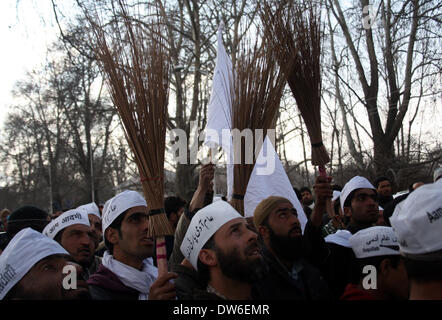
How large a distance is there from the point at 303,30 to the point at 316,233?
54.5 inches

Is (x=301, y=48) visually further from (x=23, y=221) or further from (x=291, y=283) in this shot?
(x=23, y=221)

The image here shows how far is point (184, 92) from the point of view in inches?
636

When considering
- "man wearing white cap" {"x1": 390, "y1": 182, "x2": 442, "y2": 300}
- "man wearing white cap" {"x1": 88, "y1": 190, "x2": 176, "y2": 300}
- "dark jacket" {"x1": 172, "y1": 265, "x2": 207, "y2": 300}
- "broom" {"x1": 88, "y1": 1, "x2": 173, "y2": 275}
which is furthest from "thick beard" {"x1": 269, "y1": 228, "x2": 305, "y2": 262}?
"man wearing white cap" {"x1": 390, "y1": 182, "x2": 442, "y2": 300}

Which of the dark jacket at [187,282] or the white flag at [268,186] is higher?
the white flag at [268,186]

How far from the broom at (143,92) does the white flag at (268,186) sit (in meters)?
1.88

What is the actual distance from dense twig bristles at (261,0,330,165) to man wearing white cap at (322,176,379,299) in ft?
2.52

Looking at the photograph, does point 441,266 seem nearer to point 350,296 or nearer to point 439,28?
point 350,296

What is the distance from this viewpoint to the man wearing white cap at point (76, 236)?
11.4ft

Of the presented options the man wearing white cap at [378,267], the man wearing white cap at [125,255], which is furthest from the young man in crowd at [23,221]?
the man wearing white cap at [378,267]

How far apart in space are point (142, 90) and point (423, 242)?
1.60 meters

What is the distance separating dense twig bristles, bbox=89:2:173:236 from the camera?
7.88ft

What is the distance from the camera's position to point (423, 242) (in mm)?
1689

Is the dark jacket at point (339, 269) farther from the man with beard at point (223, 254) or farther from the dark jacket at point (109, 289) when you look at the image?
the dark jacket at point (109, 289)

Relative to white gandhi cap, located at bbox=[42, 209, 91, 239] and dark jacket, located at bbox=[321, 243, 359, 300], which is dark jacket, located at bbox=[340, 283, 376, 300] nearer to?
dark jacket, located at bbox=[321, 243, 359, 300]
